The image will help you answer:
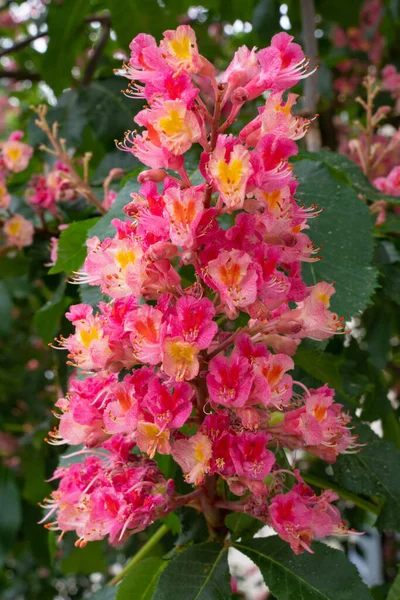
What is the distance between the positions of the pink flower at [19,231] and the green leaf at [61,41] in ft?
1.33

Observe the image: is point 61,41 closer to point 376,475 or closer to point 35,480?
point 35,480

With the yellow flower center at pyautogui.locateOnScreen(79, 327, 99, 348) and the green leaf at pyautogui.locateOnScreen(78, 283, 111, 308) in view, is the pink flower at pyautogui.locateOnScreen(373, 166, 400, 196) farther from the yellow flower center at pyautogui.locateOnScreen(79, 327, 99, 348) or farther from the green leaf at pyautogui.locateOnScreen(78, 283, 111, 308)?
the yellow flower center at pyautogui.locateOnScreen(79, 327, 99, 348)

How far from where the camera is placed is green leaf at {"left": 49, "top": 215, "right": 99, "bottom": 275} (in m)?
0.78

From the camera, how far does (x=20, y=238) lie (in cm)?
112

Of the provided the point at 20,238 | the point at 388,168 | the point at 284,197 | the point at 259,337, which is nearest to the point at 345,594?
the point at 259,337

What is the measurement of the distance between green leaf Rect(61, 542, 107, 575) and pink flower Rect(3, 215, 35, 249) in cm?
78

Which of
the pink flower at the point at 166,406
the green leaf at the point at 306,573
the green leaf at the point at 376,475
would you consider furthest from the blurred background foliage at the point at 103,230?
the pink flower at the point at 166,406

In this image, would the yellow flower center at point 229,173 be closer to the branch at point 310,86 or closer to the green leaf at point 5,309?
the branch at point 310,86

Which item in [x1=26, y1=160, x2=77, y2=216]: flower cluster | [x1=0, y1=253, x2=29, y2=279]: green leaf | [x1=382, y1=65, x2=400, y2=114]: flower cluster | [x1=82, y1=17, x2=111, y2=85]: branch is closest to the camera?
[x1=26, y1=160, x2=77, y2=216]: flower cluster

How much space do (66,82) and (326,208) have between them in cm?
86

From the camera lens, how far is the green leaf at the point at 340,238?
0.69 m

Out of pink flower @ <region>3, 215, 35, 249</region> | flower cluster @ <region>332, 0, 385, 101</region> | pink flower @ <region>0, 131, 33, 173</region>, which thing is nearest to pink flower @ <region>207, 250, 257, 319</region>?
pink flower @ <region>3, 215, 35, 249</region>

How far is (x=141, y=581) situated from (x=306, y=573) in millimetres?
171

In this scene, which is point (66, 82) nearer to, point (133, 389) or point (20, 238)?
point (20, 238)
